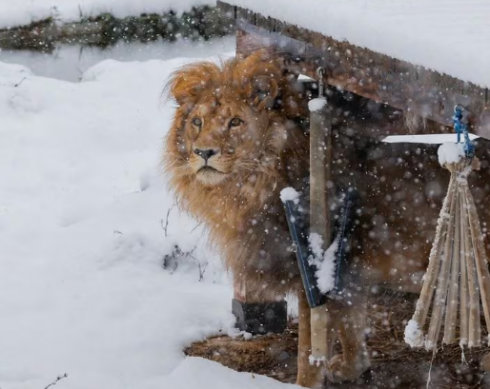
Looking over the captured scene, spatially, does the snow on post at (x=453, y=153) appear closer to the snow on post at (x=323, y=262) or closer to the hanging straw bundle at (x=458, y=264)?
the hanging straw bundle at (x=458, y=264)

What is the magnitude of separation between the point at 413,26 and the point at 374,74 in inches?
15.8

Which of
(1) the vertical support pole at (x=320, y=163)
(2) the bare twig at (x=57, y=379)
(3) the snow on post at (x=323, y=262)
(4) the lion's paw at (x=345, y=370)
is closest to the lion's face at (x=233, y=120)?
(1) the vertical support pole at (x=320, y=163)

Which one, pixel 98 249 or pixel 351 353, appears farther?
pixel 98 249

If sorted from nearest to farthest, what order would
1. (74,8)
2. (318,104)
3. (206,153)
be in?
(318,104) → (206,153) → (74,8)

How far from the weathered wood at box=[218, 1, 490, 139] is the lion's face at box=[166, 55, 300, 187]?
0.63ft

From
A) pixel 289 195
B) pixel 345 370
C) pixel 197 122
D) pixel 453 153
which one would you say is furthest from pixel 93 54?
pixel 453 153

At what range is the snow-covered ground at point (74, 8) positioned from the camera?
11.8m

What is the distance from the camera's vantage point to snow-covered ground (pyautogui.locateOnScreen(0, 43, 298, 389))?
515 cm

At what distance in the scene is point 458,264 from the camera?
371 cm

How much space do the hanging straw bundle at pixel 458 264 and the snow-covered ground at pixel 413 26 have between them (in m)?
0.43

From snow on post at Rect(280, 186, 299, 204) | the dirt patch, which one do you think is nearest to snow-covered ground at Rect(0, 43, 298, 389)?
the dirt patch

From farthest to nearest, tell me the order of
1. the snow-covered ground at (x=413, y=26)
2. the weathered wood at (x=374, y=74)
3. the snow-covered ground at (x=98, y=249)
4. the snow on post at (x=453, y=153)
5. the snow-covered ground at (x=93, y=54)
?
the snow-covered ground at (x=93, y=54), the snow-covered ground at (x=98, y=249), the snow on post at (x=453, y=153), the weathered wood at (x=374, y=74), the snow-covered ground at (x=413, y=26)

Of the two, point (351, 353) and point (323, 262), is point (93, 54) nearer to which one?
point (351, 353)

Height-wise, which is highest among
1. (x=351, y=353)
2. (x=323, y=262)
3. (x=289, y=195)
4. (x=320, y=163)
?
(x=320, y=163)
